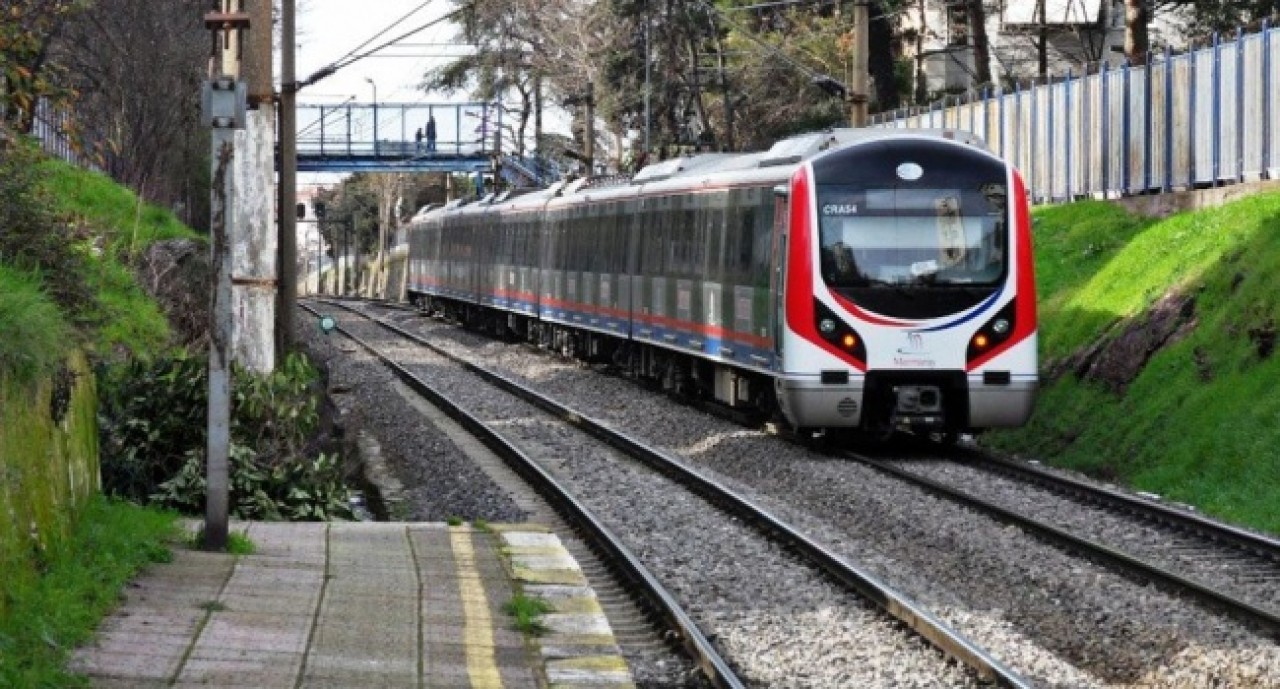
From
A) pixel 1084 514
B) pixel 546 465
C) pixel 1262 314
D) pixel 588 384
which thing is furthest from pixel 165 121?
pixel 1084 514

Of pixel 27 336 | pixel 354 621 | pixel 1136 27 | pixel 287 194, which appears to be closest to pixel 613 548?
pixel 354 621

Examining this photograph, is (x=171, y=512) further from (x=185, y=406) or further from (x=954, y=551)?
(x=954, y=551)

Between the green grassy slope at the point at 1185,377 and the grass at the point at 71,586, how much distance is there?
26.9 feet

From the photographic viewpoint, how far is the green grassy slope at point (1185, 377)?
59.2ft

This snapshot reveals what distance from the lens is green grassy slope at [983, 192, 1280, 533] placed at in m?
18.0

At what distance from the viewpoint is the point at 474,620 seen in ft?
33.7

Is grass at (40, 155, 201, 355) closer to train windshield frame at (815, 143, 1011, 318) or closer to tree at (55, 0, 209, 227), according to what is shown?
tree at (55, 0, 209, 227)

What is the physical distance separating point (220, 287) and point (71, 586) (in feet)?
9.77

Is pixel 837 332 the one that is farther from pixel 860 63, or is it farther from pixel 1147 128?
pixel 860 63

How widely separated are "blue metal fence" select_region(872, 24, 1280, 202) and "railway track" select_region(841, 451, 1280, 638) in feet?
27.6

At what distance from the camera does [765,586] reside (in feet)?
41.8

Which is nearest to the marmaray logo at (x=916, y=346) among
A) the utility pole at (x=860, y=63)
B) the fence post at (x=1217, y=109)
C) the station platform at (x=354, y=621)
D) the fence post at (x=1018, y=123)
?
the station platform at (x=354, y=621)

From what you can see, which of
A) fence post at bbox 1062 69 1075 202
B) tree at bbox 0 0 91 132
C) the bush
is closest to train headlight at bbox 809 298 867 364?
the bush

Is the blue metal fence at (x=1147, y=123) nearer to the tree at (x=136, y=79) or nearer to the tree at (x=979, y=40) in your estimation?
the tree at (x=979, y=40)
